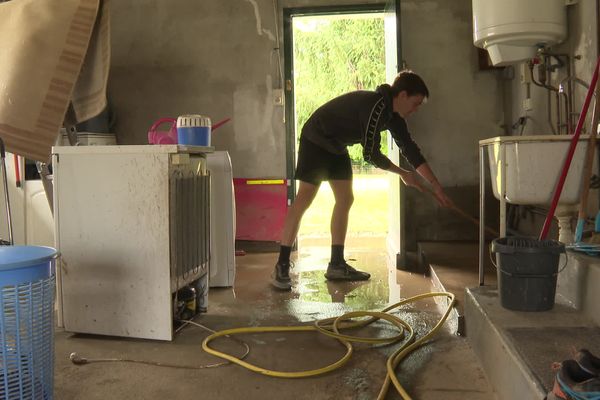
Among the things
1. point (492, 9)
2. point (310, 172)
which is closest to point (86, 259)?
point (310, 172)

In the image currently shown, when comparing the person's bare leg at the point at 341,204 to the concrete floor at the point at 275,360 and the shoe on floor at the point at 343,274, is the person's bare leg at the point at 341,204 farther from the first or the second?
the concrete floor at the point at 275,360

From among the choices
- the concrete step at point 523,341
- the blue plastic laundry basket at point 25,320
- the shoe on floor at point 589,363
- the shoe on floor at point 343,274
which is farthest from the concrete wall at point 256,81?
the blue plastic laundry basket at point 25,320

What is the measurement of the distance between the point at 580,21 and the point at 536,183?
1.05 meters

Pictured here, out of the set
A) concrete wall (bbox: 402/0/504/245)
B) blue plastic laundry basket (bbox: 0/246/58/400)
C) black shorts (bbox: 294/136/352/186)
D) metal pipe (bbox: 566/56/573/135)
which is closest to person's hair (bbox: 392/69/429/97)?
black shorts (bbox: 294/136/352/186)

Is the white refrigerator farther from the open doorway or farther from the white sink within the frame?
the open doorway

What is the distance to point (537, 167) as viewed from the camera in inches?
78.8

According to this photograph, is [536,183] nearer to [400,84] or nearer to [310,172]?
[400,84]

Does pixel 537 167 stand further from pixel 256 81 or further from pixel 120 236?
pixel 256 81

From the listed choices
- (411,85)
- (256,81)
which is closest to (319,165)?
(411,85)

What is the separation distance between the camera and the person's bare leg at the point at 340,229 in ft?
9.88

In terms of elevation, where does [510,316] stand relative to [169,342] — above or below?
above

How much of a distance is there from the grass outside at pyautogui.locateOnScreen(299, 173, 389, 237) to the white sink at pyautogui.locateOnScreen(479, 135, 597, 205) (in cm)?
300

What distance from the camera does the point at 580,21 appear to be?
2531 millimetres

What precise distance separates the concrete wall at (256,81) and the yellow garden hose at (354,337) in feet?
5.72
